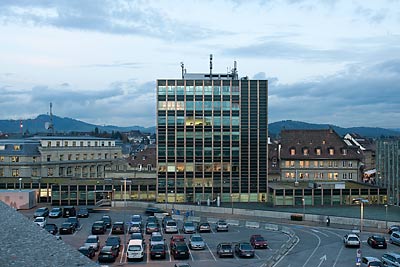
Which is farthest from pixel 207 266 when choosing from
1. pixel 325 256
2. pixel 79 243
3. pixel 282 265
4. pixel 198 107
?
pixel 198 107

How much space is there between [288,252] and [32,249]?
25152mm

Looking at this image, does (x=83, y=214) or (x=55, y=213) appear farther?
(x=83, y=214)

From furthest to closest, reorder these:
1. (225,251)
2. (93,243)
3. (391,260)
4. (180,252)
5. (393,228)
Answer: (393,228)
(93,243)
(225,251)
(180,252)
(391,260)

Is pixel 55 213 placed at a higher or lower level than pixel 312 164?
lower

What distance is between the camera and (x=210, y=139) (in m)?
75.9

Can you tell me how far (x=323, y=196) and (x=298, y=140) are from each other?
2366 cm

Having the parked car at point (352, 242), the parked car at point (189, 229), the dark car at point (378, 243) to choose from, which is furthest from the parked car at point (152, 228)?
the dark car at point (378, 243)

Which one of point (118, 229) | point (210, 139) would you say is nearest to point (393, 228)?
point (118, 229)

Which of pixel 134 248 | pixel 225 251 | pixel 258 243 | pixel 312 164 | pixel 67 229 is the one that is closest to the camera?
→ pixel 134 248

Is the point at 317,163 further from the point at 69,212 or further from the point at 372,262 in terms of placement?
the point at 372,262

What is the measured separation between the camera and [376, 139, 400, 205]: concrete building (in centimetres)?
6912

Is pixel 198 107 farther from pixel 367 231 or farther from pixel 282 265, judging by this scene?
pixel 282 265

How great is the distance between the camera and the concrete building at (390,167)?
6912 centimetres

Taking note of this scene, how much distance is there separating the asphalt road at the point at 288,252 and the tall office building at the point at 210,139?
17.5 m
